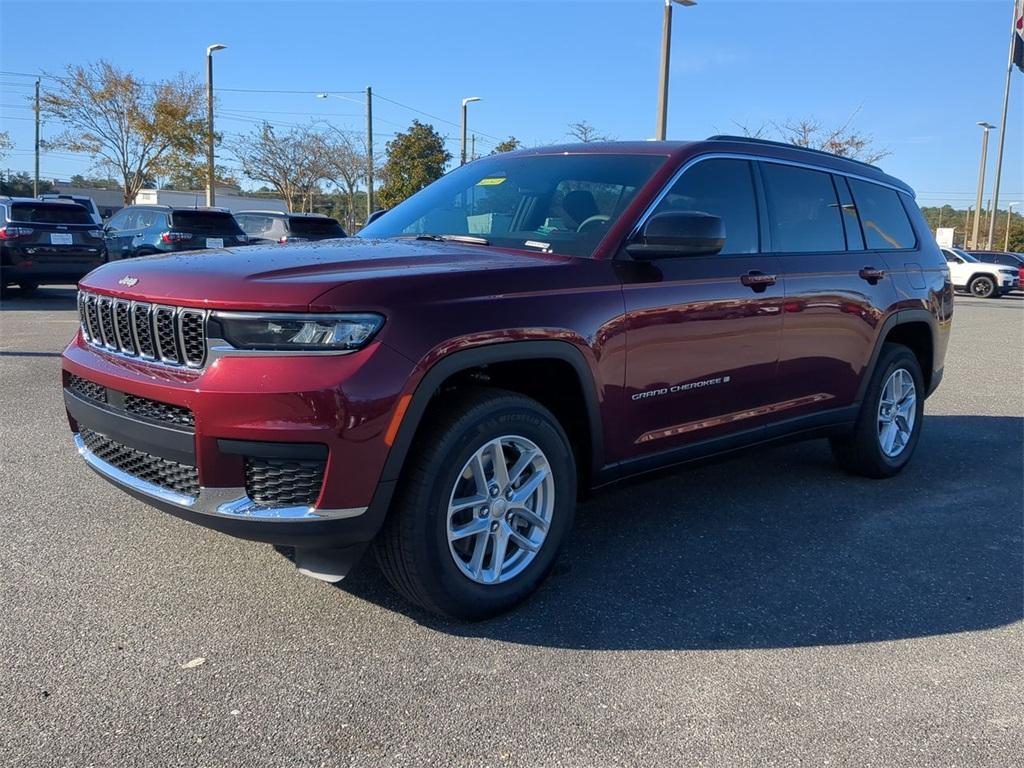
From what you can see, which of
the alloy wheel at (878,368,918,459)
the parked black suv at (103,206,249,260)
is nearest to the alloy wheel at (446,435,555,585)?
the alloy wheel at (878,368,918,459)

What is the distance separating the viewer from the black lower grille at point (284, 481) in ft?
9.12

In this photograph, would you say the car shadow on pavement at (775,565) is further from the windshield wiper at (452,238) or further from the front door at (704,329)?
the windshield wiper at (452,238)

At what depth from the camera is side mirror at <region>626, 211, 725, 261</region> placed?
3.50m

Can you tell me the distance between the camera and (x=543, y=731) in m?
2.57

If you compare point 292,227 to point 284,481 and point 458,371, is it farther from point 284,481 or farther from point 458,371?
point 284,481

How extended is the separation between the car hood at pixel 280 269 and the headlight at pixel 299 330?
44mm

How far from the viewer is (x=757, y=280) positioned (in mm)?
4191

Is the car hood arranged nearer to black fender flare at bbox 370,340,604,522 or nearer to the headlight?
the headlight

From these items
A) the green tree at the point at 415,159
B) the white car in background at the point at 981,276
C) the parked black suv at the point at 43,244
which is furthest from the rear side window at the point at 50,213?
the white car in background at the point at 981,276

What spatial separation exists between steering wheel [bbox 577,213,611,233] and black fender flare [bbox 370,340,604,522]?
697 millimetres

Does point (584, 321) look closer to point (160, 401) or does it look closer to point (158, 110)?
point (160, 401)

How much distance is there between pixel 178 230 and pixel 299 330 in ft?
46.8

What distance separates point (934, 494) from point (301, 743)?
4.14 m

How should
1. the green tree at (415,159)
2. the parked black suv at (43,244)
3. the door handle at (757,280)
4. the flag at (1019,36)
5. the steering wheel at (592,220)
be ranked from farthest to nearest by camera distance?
the green tree at (415,159)
the parked black suv at (43,244)
the flag at (1019,36)
the door handle at (757,280)
the steering wheel at (592,220)
